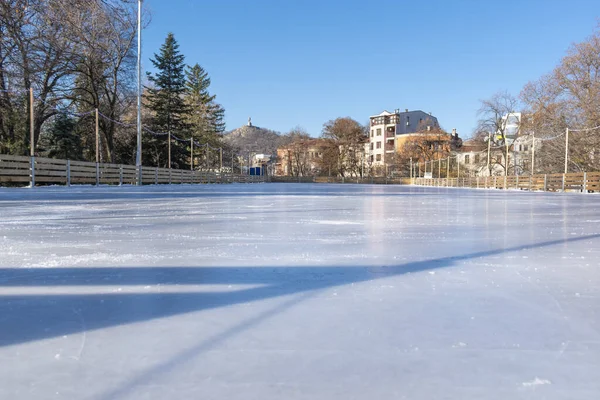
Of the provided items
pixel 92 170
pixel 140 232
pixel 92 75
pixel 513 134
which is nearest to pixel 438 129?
pixel 513 134

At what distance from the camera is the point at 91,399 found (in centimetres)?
95

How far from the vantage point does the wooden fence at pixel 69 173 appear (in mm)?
13352

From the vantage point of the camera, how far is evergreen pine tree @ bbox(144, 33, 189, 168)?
3794cm

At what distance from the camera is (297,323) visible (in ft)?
4.62

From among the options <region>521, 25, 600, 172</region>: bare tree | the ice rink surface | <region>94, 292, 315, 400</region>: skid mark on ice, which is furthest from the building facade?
<region>94, 292, 315, 400</region>: skid mark on ice

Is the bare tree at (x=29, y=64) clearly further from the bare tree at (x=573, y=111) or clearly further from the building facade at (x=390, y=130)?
the building facade at (x=390, y=130)

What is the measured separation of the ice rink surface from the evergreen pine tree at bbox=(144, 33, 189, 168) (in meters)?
36.9

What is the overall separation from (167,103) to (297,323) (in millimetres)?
40471

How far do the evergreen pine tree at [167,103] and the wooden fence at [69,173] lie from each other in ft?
40.2

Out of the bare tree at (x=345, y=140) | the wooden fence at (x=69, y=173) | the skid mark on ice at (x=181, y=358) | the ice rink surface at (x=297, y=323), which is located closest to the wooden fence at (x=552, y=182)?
the ice rink surface at (x=297, y=323)

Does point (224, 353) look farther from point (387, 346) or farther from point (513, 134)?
point (513, 134)

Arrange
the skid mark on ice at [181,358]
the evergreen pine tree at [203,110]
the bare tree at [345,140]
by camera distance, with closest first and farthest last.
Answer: the skid mark on ice at [181,358]
the evergreen pine tree at [203,110]
the bare tree at [345,140]

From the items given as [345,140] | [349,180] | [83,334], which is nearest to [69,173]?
[83,334]

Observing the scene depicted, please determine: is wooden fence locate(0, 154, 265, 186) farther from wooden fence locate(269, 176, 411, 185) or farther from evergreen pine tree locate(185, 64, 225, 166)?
wooden fence locate(269, 176, 411, 185)
